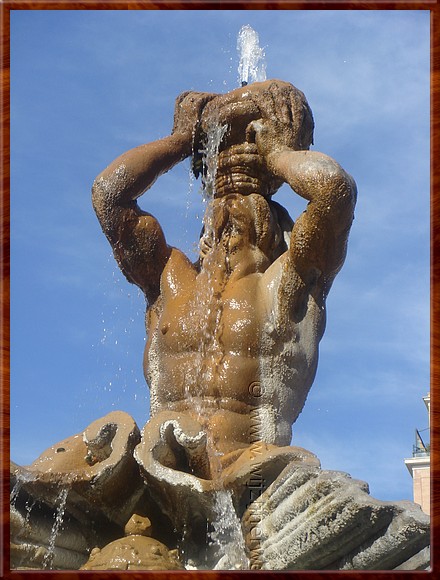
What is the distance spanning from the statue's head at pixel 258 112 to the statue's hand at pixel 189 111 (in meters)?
0.06

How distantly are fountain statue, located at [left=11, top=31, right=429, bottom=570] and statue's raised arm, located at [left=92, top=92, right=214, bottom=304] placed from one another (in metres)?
0.01

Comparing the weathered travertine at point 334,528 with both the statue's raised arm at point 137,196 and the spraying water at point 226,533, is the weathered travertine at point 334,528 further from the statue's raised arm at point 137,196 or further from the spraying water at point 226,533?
the statue's raised arm at point 137,196

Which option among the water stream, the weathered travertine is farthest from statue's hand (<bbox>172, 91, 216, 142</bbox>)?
the weathered travertine

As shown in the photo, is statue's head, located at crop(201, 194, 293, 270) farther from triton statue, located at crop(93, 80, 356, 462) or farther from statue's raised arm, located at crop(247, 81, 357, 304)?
statue's raised arm, located at crop(247, 81, 357, 304)

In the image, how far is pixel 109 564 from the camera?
823cm

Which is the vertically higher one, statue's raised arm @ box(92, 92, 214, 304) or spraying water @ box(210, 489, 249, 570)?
statue's raised arm @ box(92, 92, 214, 304)

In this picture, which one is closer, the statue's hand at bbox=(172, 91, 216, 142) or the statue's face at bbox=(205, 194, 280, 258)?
the statue's face at bbox=(205, 194, 280, 258)

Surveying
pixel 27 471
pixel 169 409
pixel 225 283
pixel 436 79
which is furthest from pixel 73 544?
pixel 436 79

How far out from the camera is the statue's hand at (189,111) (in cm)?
1011

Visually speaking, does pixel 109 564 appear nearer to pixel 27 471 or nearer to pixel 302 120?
pixel 27 471

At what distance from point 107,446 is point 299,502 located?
4.35 ft

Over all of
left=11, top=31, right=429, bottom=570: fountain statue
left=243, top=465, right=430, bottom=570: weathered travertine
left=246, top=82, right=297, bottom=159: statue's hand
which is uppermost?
left=246, top=82, right=297, bottom=159: statue's hand

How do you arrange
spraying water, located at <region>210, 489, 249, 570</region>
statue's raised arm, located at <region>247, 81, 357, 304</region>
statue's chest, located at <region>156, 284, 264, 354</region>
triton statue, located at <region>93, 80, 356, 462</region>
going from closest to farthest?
spraying water, located at <region>210, 489, 249, 570</region>, statue's raised arm, located at <region>247, 81, 357, 304</region>, triton statue, located at <region>93, 80, 356, 462</region>, statue's chest, located at <region>156, 284, 264, 354</region>

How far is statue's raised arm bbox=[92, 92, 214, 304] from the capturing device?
973 centimetres
